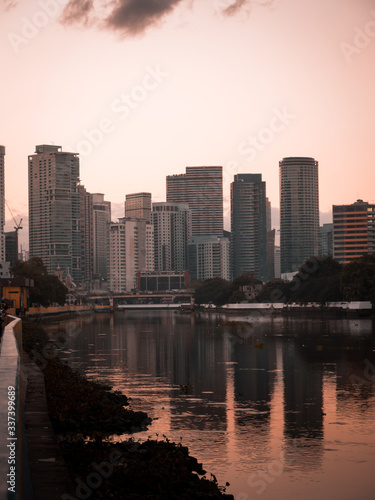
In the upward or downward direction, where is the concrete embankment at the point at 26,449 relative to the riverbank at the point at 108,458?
upward

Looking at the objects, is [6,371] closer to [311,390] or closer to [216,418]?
[216,418]

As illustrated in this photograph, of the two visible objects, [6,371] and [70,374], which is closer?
[6,371]

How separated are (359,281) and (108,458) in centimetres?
14388

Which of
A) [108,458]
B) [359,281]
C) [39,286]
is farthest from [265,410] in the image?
[39,286]

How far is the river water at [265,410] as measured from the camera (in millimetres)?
20219

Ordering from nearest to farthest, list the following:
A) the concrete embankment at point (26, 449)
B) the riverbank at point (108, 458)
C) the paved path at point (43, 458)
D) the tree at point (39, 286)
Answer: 1. the concrete embankment at point (26, 449)
2. the paved path at point (43, 458)
3. the riverbank at point (108, 458)
4. the tree at point (39, 286)

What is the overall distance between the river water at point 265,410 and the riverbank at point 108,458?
1.19m

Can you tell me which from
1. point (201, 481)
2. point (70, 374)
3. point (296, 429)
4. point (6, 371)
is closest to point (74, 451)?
point (201, 481)

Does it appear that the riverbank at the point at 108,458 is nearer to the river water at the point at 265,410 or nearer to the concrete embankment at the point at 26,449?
the concrete embankment at the point at 26,449

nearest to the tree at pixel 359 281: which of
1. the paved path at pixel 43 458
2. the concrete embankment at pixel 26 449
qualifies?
the concrete embankment at pixel 26 449

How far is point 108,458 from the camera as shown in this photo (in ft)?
60.7

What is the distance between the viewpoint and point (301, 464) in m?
21.5

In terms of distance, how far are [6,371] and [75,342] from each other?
66425 millimetres

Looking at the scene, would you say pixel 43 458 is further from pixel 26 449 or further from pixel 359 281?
pixel 359 281
